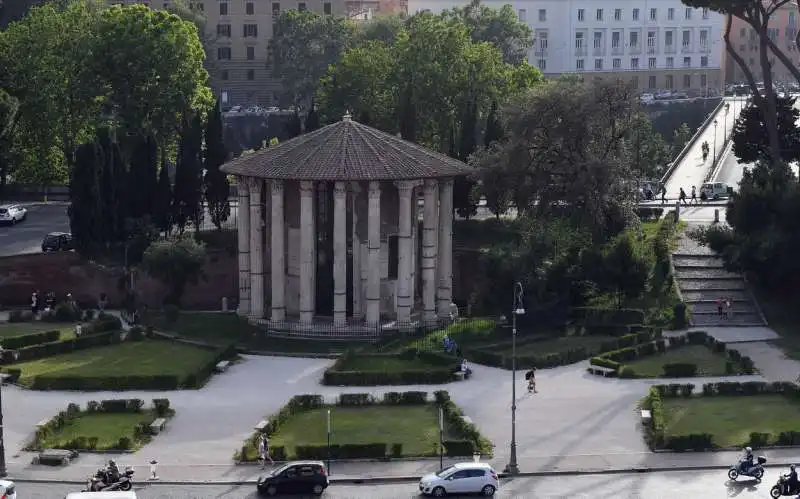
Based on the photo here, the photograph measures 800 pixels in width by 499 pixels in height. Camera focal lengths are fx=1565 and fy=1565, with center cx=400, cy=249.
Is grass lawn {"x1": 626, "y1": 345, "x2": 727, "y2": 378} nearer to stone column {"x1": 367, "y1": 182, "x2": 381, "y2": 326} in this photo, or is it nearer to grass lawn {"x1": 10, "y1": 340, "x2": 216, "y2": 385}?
stone column {"x1": 367, "y1": 182, "x2": 381, "y2": 326}

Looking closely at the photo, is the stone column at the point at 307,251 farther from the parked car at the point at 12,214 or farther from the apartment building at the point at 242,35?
the apartment building at the point at 242,35

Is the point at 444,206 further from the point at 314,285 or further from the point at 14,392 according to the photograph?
the point at 14,392

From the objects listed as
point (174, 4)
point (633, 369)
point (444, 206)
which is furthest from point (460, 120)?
point (174, 4)

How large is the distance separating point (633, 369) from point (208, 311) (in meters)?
28.8

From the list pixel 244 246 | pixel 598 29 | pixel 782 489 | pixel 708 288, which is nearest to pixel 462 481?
pixel 782 489

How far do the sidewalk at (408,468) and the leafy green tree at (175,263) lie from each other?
30.2 meters

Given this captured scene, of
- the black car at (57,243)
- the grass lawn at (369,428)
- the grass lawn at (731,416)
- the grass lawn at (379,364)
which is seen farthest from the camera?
the black car at (57,243)

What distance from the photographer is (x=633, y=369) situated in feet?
260

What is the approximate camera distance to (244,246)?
9200 centimetres

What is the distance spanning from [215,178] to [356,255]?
19.9 meters

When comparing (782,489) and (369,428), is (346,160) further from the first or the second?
(782,489)

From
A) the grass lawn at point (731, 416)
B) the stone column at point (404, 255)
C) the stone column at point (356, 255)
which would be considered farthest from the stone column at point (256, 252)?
the grass lawn at point (731, 416)

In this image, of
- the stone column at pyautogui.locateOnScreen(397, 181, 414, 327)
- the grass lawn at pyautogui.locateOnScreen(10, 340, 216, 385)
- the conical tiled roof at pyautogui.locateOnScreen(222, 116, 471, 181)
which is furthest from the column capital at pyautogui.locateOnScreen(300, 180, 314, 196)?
the grass lawn at pyautogui.locateOnScreen(10, 340, 216, 385)

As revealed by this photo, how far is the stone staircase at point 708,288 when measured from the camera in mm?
90188
